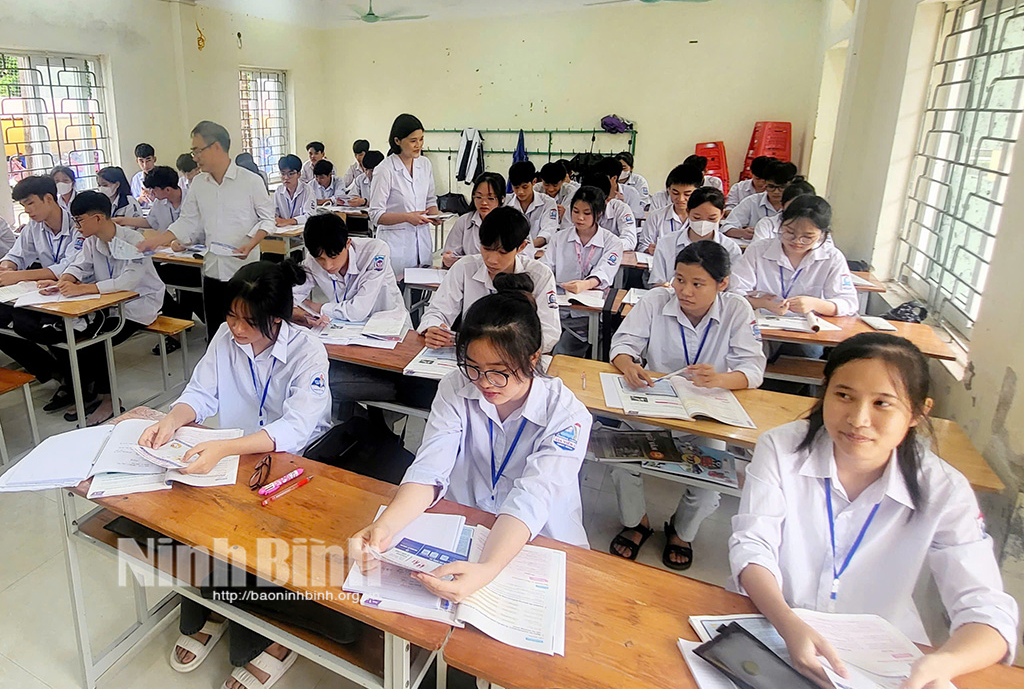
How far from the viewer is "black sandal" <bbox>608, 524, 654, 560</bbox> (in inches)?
89.0

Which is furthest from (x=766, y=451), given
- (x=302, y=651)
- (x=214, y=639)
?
(x=214, y=639)

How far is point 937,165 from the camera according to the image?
11.2 ft

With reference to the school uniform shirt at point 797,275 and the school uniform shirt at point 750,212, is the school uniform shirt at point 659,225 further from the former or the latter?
the school uniform shirt at point 797,275

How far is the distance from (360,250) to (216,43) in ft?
20.6

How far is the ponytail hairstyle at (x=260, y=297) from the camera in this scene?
1754mm

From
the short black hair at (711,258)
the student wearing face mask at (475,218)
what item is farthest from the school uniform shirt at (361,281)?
the short black hair at (711,258)

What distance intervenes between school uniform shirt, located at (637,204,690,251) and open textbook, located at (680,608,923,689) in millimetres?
3737

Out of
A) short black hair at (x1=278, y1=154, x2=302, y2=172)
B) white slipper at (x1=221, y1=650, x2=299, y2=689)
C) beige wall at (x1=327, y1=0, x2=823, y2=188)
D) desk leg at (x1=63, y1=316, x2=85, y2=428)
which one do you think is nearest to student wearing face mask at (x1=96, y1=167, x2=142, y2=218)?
short black hair at (x1=278, y1=154, x2=302, y2=172)

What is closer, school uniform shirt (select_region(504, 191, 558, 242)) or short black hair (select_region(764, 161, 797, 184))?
short black hair (select_region(764, 161, 797, 184))

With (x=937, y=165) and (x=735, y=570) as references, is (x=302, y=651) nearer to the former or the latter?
(x=735, y=570)

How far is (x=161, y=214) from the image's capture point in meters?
5.13

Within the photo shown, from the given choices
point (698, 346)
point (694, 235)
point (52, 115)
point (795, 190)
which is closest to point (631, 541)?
point (698, 346)

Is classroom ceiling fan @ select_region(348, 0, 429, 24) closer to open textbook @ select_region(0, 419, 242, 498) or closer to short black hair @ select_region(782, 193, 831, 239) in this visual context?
short black hair @ select_region(782, 193, 831, 239)

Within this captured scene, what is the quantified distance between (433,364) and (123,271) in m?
2.19
